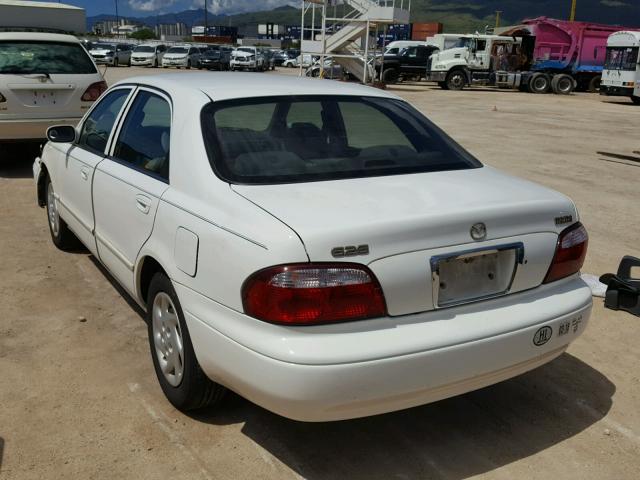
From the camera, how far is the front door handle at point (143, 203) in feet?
10.7

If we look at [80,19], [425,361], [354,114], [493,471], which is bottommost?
[493,471]

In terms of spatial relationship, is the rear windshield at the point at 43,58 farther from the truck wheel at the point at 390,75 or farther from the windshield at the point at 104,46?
the windshield at the point at 104,46

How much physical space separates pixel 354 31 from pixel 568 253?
83.9 ft

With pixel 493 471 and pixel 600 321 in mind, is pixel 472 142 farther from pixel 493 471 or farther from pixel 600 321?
pixel 493 471

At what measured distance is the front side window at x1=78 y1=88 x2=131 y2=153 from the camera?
4.20 m

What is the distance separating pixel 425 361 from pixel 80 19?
11817mm

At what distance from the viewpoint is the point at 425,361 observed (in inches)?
97.3

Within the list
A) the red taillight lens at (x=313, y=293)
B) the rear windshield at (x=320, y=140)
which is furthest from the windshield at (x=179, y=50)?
the red taillight lens at (x=313, y=293)

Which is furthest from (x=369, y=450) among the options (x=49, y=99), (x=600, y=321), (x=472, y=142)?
(x=472, y=142)

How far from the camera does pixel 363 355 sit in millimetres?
2383

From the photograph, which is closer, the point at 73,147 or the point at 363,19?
the point at 73,147

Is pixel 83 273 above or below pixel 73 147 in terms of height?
below

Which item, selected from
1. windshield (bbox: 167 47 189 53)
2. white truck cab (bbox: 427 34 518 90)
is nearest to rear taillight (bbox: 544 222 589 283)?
white truck cab (bbox: 427 34 518 90)

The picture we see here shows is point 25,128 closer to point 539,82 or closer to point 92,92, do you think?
point 92,92
